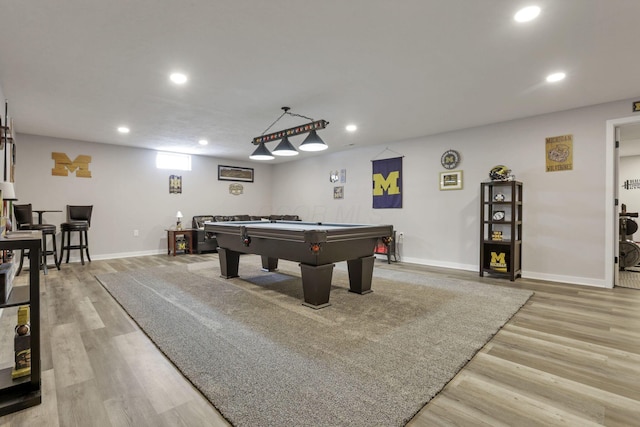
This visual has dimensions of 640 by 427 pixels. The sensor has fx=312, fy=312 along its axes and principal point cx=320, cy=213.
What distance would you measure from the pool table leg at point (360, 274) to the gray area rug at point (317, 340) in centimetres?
13

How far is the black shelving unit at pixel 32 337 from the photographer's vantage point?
166 cm

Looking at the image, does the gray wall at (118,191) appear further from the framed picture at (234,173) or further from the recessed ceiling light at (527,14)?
the recessed ceiling light at (527,14)

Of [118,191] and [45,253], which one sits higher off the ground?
[118,191]

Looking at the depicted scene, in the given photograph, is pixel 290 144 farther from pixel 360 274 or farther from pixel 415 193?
pixel 415 193

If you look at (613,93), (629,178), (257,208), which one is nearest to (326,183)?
(257,208)

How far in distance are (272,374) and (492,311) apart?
93.3 inches

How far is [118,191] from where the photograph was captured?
266 inches

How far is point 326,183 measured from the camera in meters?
7.93

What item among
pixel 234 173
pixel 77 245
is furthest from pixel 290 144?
pixel 77 245

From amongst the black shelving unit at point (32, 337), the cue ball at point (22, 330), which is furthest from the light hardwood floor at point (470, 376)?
the cue ball at point (22, 330)

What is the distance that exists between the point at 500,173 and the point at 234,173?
21.3ft

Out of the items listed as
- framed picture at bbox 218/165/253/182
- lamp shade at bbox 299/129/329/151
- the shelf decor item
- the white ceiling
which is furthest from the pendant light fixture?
framed picture at bbox 218/165/253/182

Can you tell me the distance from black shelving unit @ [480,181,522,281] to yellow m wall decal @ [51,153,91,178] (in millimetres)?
7440

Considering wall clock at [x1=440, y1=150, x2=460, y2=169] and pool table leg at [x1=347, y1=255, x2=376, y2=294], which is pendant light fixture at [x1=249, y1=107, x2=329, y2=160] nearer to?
pool table leg at [x1=347, y1=255, x2=376, y2=294]
